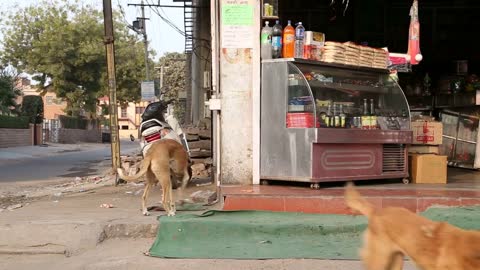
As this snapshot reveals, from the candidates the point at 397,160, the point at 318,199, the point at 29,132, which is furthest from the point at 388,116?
the point at 29,132

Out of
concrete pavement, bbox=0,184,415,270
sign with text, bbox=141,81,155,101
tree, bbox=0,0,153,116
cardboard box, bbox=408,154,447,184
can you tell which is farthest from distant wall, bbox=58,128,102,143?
cardboard box, bbox=408,154,447,184

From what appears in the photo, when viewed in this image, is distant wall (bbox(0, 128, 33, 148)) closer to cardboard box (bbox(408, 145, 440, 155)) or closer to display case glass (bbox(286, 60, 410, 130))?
display case glass (bbox(286, 60, 410, 130))

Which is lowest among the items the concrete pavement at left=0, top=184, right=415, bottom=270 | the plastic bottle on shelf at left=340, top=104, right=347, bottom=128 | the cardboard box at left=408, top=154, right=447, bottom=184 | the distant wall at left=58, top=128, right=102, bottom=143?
the distant wall at left=58, top=128, right=102, bottom=143

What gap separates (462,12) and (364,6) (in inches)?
91.1

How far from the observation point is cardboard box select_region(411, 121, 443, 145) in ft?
29.1

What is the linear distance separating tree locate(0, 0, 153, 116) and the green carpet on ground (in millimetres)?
37216

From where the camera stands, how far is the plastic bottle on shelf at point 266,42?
7.82 m

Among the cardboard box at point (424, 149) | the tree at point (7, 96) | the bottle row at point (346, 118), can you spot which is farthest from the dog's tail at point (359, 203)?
the tree at point (7, 96)

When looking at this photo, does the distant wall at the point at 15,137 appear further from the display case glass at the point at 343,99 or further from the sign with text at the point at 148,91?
the display case glass at the point at 343,99

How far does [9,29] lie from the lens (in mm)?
42094

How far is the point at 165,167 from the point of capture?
280 inches

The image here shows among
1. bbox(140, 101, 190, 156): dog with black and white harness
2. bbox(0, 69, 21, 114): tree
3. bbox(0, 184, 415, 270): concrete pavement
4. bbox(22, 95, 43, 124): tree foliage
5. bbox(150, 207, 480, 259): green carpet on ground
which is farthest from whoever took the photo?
bbox(22, 95, 43, 124): tree foliage

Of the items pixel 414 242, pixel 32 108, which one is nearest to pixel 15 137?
pixel 32 108

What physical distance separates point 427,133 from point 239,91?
3.36 m
